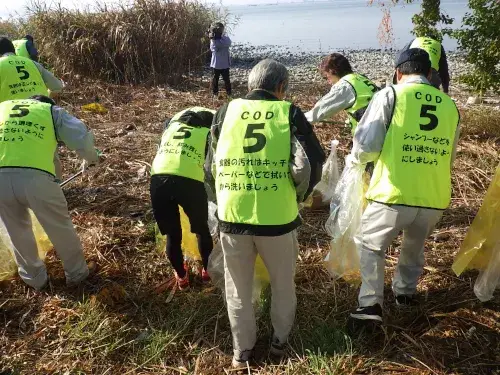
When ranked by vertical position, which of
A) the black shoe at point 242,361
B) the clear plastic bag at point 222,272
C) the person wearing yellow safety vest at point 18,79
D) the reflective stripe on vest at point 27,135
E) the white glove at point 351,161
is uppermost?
the person wearing yellow safety vest at point 18,79

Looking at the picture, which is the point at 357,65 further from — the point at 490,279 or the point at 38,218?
the point at 38,218

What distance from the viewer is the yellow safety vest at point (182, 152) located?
3.06 metres

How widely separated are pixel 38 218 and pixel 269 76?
6.37ft

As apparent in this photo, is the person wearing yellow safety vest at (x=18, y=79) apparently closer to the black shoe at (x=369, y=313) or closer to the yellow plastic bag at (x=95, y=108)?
the yellow plastic bag at (x=95, y=108)

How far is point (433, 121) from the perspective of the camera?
2625mm

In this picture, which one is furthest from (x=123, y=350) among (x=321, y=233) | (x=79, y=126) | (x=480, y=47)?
(x=480, y=47)

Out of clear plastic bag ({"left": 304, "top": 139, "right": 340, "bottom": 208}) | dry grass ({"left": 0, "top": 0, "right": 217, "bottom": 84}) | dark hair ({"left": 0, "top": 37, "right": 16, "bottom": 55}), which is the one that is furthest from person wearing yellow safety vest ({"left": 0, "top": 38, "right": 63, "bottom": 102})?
dry grass ({"left": 0, "top": 0, "right": 217, "bottom": 84})

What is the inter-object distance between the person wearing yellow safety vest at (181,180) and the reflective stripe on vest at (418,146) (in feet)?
4.10

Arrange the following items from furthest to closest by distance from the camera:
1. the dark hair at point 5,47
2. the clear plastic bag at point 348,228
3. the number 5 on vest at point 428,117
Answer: the dark hair at point 5,47, the clear plastic bag at point 348,228, the number 5 on vest at point 428,117

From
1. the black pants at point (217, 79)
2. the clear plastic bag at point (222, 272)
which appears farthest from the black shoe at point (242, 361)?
the black pants at point (217, 79)

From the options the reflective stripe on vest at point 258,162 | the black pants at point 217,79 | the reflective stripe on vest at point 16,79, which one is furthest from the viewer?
the black pants at point 217,79

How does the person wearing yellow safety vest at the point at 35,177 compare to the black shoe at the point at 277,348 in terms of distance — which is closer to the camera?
the black shoe at the point at 277,348

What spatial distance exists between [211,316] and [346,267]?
1.05 meters

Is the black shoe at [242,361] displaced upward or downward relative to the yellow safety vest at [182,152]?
downward
